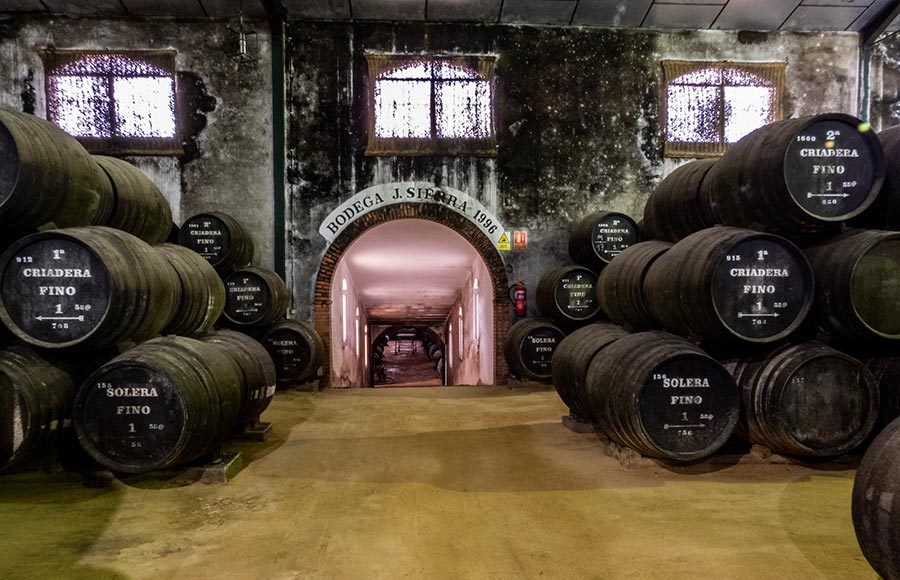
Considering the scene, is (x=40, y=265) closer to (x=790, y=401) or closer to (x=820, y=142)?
(x=790, y=401)

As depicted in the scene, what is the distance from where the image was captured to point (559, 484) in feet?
11.6

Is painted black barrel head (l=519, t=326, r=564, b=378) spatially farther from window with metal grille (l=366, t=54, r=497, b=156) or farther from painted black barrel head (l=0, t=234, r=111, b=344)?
painted black barrel head (l=0, t=234, r=111, b=344)

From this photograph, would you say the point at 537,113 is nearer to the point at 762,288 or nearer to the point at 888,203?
the point at 888,203

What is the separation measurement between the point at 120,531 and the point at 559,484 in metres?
2.51

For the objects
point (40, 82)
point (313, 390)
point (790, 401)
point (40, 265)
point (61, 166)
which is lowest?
point (313, 390)

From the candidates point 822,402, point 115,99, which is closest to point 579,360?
point 822,402

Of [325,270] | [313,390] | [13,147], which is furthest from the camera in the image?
[325,270]

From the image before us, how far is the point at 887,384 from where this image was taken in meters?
3.45

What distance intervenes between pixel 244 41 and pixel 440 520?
731 cm

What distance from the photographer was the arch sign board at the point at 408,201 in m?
8.33

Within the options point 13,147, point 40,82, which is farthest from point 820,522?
point 40,82

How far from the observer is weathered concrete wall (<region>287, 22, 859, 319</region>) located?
8.30 m

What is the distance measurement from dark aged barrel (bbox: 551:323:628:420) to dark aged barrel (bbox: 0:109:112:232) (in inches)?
148

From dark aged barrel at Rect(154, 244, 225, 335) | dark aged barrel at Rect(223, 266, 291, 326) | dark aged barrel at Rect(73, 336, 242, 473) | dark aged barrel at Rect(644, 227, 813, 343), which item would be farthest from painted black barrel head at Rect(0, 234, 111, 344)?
dark aged barrel at Rect(644, 227, 813, 343)
